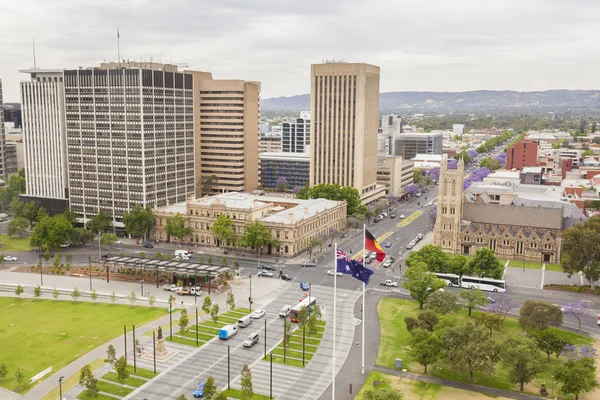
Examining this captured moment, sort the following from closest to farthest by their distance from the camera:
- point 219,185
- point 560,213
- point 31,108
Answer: point 560,213 < point 31,108 < point 219,185

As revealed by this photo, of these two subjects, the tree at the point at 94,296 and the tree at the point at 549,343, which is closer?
the tree at the point at 549,343

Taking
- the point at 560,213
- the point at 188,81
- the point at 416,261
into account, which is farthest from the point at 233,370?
the point at 188,81

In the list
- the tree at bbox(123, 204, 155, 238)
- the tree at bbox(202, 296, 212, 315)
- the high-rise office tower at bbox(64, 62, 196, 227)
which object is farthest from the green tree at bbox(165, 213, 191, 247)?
the tree at bbox(202, 296, 212, 315)

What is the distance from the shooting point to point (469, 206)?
139 metres

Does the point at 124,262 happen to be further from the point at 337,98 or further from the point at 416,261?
the point at 337,98

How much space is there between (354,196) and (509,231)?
51.7 metres

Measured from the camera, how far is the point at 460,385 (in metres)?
68.9

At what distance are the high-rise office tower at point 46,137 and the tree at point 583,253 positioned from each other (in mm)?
134911

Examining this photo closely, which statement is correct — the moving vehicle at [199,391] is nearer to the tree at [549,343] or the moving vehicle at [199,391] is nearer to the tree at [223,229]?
the tree at [549,343]

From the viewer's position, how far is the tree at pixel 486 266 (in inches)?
4242

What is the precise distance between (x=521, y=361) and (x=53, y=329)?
68824mm

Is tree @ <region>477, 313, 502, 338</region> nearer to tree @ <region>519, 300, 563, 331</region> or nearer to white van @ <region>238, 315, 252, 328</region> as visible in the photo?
tree @ <region>519, 300, 563, 331</region>

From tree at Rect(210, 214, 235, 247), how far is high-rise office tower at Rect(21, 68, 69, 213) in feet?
187

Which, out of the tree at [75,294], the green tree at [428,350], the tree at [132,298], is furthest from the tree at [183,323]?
the green tree at [428,350]
